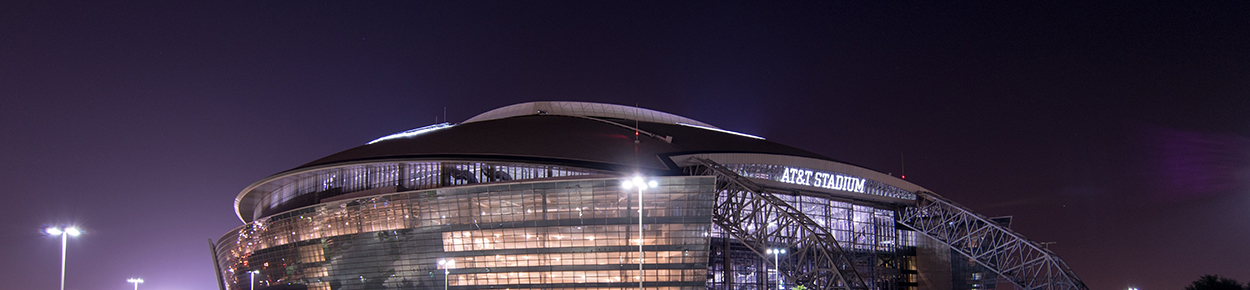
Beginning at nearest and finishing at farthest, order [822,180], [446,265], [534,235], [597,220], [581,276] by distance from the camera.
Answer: [597,220] → [534,235] → [581,276] → [446,265] → [822,180]

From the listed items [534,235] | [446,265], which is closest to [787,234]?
[534,235]

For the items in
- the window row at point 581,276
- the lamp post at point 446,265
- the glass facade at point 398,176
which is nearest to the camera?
the window row at point 581,276

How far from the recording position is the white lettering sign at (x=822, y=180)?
214 ft

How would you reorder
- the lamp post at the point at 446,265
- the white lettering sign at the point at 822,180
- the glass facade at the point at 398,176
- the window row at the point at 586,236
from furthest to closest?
the white lettering sign at the point at 822,180 < the glass facade at the point at 398,176 < the lamp post at the point at 446,265 < the window row at the point at 586,236

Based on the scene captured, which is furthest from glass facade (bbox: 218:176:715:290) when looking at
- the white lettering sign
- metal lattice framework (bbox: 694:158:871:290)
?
the white lettering sign

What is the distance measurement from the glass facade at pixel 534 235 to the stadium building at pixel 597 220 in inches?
3.4

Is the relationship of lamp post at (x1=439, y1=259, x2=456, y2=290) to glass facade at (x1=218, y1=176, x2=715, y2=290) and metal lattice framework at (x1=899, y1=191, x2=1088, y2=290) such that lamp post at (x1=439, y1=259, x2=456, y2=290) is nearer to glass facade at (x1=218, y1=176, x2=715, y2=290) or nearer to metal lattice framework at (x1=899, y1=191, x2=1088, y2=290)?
glass facade at (x1=218, y1=176, x2=715, y2=290)

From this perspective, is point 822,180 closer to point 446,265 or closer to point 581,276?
point 581,276

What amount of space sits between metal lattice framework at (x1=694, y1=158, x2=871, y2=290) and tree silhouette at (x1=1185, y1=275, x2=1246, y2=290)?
27.9 metres

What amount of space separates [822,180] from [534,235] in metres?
27.5

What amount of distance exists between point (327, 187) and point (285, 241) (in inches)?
199

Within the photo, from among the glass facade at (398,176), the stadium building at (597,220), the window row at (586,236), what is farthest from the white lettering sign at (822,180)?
the glass facade at (398,176)

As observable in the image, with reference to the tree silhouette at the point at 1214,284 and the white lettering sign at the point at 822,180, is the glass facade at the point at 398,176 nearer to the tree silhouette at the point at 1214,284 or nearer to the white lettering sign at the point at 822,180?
→ the white lettering sign at the point at 822,180

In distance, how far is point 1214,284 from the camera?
6109 centimetres
